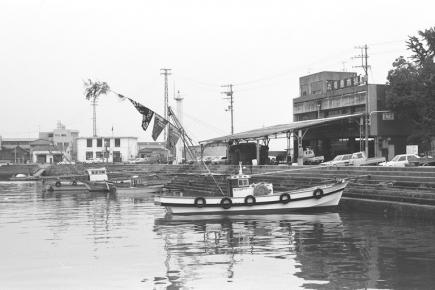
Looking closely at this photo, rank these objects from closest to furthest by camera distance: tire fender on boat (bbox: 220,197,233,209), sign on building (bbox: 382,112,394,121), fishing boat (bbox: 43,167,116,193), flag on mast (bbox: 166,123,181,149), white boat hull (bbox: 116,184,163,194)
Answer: tire fender on boat (bbox: 220,197,233,209) < flag on mast (bbox: 166,123,181,149) < white boat hull (bbox: 116,184,163,194) < fishing boat (bbox: 43,167,116,193) < sign on building (bbox: 382,112,394,121)

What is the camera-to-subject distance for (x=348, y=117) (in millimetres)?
59906

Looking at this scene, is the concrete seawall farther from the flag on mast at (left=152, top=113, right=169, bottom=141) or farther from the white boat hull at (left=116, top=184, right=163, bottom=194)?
the flag on mast at (left=152, top=113, right=169, bottom=141)

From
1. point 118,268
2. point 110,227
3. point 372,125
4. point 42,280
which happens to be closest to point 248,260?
→ point 118,268

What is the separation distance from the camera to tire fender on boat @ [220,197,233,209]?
3125 cm

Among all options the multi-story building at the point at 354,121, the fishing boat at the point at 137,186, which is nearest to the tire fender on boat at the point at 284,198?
the fishing boat at the point at 137,186

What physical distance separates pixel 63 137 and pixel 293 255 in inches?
4971

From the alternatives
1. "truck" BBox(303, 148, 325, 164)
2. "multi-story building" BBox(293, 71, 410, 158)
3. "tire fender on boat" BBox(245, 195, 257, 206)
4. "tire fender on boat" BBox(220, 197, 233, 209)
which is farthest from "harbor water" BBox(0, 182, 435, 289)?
"multi-story building" BBox(293, 71, 410, 158)

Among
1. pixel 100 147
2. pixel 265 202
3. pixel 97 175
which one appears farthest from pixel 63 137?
pixel 265 202

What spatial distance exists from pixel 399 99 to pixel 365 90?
8.09 metres

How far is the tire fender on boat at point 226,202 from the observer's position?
3125 cm

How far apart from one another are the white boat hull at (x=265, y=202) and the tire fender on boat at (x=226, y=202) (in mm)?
101

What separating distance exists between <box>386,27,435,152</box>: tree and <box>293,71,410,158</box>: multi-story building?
2.34m

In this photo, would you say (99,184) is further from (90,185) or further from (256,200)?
(256,200)

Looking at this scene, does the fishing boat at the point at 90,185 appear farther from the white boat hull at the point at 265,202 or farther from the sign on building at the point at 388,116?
the sign on building at the point at 388,116
